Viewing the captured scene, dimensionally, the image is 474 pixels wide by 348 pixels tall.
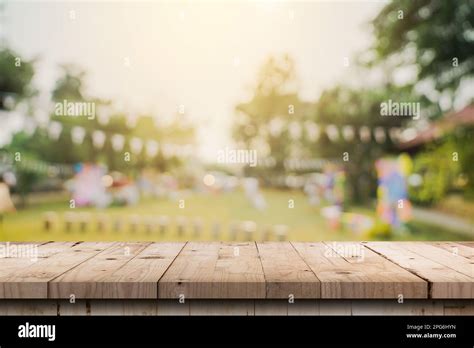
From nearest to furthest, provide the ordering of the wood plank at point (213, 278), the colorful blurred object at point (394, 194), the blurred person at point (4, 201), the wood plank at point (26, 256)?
the wood plank at point (213, 278) < the wood plank at point (26, 256) < the blurred person at point (4, 201) < the colorful blurred object at point (394, 194)

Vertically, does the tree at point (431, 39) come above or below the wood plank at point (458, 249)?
above

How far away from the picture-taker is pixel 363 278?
4.73ft

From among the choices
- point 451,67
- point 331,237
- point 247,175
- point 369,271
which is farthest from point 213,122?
point 369,271

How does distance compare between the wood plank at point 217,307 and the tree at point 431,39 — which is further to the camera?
the tree at point 431,39

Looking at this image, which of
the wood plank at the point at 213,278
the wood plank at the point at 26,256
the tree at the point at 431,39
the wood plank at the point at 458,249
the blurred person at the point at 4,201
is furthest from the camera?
the blurred person at the point at 4,201

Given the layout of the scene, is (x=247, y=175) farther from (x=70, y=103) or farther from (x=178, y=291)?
(x=178, y=291)

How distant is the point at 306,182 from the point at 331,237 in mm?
13956

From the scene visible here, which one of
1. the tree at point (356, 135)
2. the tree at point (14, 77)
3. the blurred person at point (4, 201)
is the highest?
the tree at point (14, 77)

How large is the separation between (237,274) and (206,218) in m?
20.0

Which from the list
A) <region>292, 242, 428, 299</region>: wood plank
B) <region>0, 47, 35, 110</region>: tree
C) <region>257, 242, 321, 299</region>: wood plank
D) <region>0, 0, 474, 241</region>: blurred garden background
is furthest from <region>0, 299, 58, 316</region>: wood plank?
<region>0, 47, 35, 110</region>: tree

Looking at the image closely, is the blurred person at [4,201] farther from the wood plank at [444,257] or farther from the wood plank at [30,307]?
the wood plank at [444,257]

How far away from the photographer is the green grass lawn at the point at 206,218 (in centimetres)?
1574

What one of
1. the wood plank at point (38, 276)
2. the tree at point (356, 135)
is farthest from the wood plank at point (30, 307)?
the tree at point (356, 135)

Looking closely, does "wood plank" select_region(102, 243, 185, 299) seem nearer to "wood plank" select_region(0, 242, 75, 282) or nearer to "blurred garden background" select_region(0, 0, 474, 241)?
"wood plank" select_region(0, 242, 75, 282)
